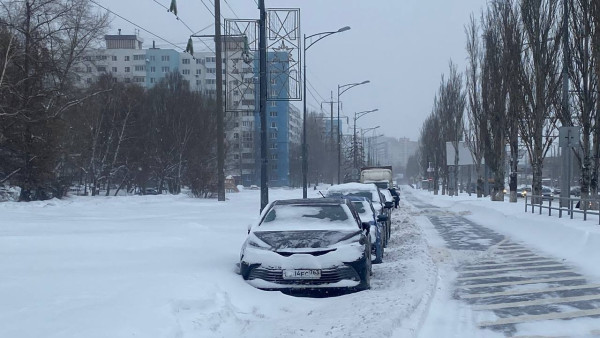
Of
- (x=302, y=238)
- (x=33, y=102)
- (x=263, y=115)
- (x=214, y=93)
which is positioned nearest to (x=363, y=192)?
(x=263, y=115)

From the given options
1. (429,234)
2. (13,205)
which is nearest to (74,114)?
(13,205)

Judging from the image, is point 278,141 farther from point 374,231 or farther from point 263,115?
point 374,231

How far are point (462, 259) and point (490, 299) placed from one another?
568cm

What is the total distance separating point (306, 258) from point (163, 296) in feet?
7.70

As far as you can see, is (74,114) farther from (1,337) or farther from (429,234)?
(1,337)

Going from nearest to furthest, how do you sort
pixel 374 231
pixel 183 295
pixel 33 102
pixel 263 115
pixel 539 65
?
pixel 183 295, pixel 374 231, pixel 263 115, pixel 33 102, pixel 539 65

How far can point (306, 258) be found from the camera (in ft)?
31.2

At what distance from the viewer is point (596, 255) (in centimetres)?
1516

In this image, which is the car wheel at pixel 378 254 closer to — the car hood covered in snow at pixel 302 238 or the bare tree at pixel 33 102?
the car hood covered in snow at pixel 302 238

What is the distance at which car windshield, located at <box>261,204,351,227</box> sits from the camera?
10.6 meters

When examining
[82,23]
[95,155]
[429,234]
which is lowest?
[429,234]

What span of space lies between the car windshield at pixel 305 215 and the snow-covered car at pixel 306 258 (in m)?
0.25

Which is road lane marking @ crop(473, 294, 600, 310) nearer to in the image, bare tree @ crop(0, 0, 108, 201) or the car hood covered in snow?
the car hood covered in snow

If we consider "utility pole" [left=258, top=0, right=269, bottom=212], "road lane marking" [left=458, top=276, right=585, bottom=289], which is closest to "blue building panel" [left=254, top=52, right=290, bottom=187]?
"utility pole" [left=258, top=0, right=269, bottom=212]
